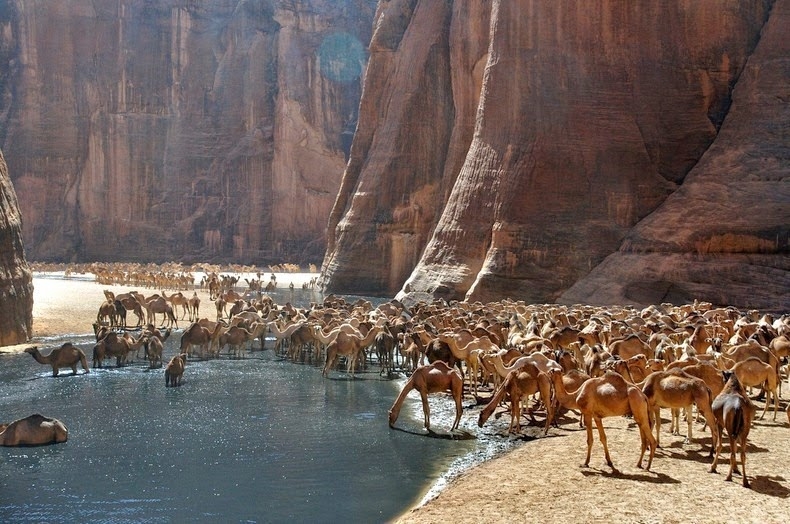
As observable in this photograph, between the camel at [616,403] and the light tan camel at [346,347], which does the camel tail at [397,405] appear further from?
the light tan camel at [346,347]

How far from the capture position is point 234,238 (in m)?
90.6

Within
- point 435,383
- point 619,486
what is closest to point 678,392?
point 619,486

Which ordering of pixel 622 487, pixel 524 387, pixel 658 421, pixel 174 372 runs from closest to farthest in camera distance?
pixel 622 487, pixel 658 421, pixel 524 387, pixel 174 372

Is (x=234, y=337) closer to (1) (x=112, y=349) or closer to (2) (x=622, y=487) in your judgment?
(1) (x=112, y=349)

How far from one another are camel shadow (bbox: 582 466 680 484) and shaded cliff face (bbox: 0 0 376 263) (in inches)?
3060

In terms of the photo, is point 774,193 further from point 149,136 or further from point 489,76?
point 149,136

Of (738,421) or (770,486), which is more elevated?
(738,421)

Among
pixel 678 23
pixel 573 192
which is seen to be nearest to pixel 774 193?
pixel 573 192

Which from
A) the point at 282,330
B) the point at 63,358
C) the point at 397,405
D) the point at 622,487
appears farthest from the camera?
the point at 282,330

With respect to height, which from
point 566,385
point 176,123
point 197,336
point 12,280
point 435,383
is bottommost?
point 197,336

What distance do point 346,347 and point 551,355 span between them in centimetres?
744

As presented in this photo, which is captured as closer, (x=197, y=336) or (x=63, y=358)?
(x=63, y=358)

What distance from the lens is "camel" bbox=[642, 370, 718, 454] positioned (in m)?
11.3

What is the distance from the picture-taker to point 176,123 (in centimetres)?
9425
